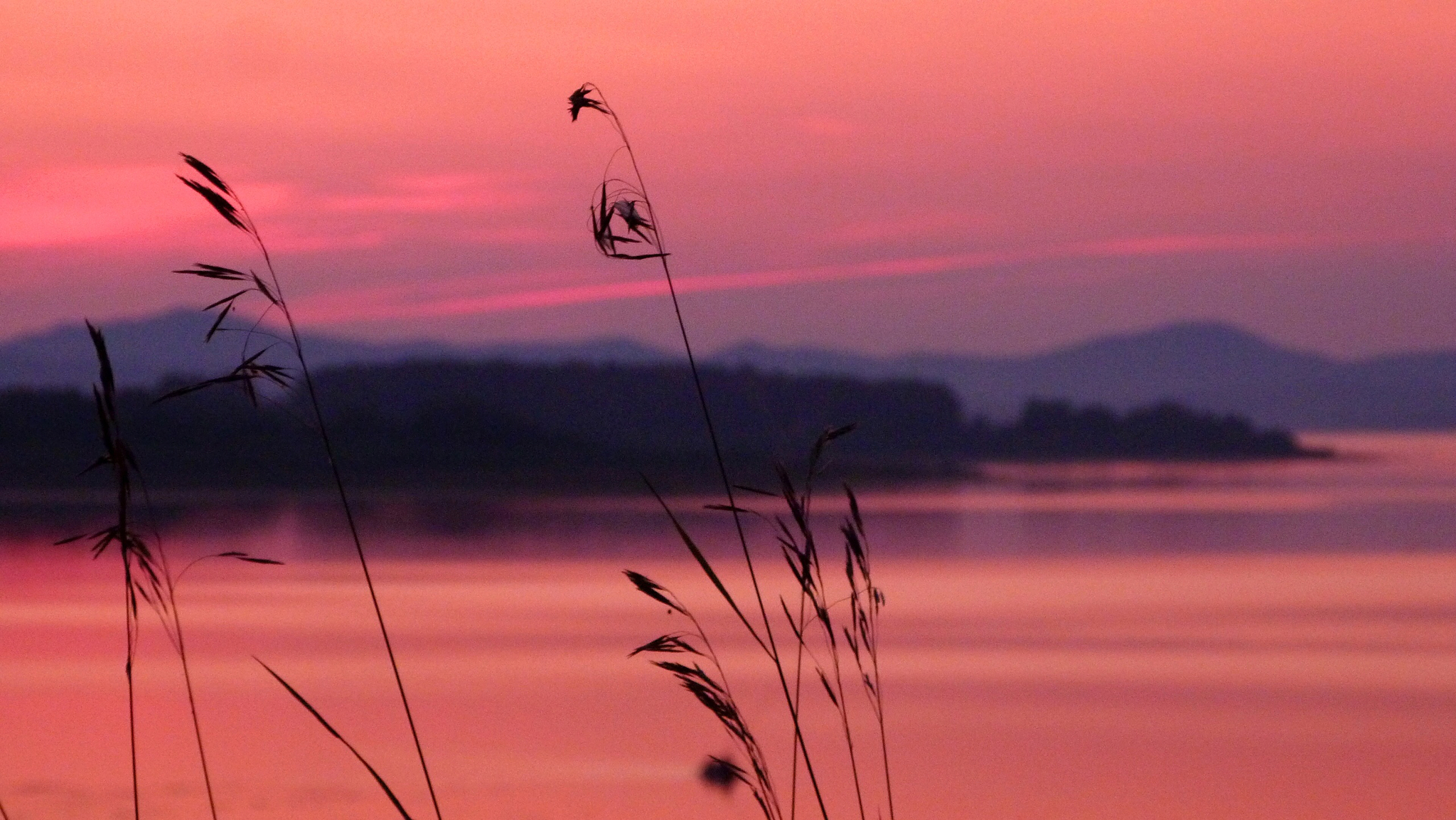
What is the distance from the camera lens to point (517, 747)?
6863 millimetres

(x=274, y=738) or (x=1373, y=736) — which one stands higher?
(x=274, y=738)

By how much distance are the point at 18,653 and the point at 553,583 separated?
13.9ft

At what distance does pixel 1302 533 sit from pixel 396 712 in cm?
1154

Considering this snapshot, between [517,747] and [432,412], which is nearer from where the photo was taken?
[517,747]

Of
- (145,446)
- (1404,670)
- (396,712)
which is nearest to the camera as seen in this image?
(396,712)

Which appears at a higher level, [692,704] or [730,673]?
[692,704]

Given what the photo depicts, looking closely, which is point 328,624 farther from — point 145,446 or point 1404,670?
point 145,446

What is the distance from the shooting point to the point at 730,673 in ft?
29.0

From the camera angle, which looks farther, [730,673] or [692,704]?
[730,673]

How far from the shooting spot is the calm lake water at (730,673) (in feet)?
20.3

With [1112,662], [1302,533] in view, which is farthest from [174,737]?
[1302,533]

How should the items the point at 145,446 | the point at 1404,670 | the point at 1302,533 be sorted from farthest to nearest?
the point at 145,446, the point at 1302,533, the point at 1404,670

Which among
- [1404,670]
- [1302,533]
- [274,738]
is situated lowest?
[1302,533]

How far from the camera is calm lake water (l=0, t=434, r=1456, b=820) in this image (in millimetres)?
6199
